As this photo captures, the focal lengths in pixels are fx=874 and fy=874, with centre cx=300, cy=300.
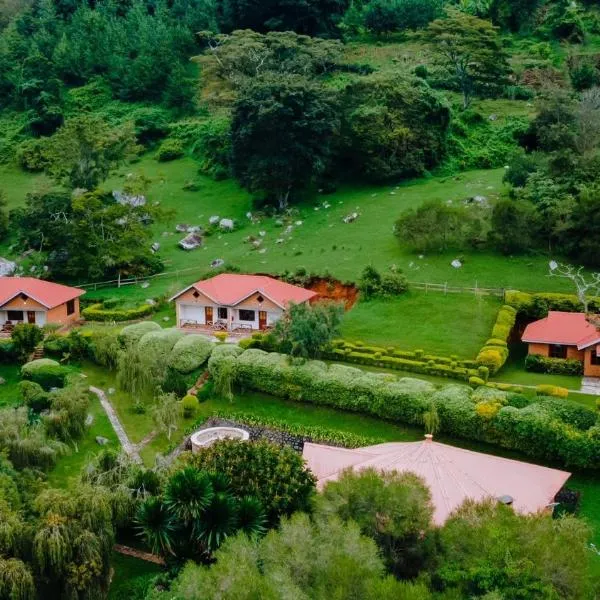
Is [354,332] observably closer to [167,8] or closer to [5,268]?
[5,268]

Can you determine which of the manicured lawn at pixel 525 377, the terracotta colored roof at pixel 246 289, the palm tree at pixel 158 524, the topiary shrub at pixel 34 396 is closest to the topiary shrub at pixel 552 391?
the manicured lawn at pixel 525 377

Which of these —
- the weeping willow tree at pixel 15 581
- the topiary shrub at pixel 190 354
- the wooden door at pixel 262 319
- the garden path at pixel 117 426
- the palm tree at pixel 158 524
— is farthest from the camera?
the wooden door at pixel 262 319

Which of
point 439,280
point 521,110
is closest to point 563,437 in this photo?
point 439,280

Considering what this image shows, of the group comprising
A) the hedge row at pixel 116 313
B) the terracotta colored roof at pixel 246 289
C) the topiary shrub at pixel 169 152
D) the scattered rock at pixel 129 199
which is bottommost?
the hedge row at pixel 116 313

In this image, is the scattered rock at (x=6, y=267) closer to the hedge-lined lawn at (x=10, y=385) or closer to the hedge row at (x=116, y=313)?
the hedge row at (x=116, y=313)

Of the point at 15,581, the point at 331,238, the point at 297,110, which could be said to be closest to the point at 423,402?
the point at 15,581

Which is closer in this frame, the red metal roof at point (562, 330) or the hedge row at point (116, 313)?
the red metal roof at point (562, 330)

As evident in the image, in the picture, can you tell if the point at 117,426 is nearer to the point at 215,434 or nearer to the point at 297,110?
the point at 215,434

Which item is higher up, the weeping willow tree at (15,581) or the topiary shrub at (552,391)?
the weeping willow tree at (15,581)
